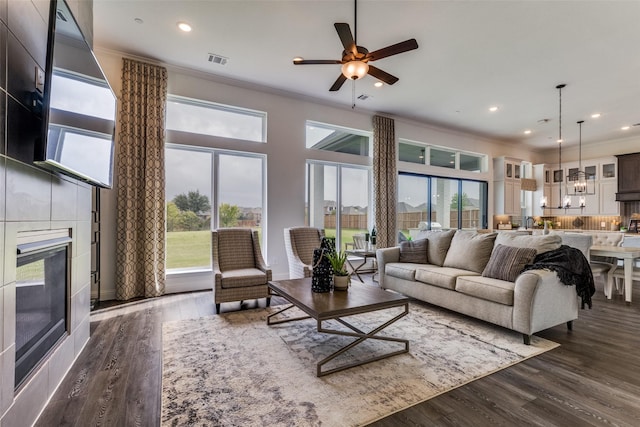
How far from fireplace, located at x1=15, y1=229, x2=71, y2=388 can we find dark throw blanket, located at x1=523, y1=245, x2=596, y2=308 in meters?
3.93

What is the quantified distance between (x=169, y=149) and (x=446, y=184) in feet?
22.0

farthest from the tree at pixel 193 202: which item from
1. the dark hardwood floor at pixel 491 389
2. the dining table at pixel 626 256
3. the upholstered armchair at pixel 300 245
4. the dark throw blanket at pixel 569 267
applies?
the dining table at pixel 626 256

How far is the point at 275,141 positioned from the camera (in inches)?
Answer: 211

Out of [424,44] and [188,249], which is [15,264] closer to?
[188,249]

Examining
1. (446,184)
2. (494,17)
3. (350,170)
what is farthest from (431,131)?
(494,17)

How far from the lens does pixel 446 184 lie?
7984 mm

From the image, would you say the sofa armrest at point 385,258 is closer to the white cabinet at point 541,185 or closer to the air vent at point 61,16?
the air vent at point 61,16

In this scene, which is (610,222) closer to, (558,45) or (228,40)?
(558,45)

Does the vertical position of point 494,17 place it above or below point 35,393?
above

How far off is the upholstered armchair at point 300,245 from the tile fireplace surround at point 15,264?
2476 mm

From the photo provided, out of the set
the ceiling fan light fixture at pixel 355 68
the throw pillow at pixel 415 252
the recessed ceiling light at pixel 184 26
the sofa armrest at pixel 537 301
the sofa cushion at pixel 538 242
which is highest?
the recessed ceiling light at pixel 184 26

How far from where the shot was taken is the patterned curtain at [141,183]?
4148mm

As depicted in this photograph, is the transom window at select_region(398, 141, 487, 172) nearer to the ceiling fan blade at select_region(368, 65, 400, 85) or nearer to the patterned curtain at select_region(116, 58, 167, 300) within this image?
the ceiling fan blade at select_region(368, 65, 400, 85)

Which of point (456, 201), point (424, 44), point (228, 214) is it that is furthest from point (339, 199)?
point (456, 201)
